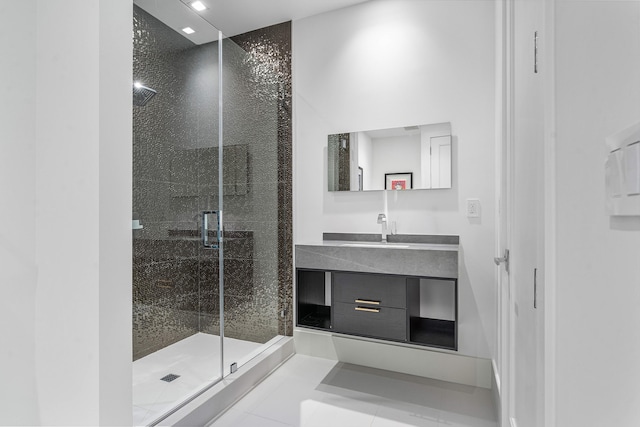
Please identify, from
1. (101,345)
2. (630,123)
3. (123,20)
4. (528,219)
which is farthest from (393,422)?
(123,20)

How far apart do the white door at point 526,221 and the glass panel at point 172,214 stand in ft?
5.18

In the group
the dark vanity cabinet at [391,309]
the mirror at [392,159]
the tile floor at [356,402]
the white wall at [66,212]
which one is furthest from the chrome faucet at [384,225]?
the white wall at [66,212]

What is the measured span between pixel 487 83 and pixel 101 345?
246 cm

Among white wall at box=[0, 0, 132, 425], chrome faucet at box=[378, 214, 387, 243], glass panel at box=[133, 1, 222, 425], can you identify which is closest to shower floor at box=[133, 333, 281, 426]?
glass panel at box=[133, 1, 222, 425]

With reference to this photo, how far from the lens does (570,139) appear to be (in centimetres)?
67

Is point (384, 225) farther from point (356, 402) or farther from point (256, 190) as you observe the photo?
point (356, 402)

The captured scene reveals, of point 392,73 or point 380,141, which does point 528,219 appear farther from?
point 392,73

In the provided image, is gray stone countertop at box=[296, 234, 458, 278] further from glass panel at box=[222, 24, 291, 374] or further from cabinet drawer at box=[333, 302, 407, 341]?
glass panel at box=[222, 24, 291, 374]

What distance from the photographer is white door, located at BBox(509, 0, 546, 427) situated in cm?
87

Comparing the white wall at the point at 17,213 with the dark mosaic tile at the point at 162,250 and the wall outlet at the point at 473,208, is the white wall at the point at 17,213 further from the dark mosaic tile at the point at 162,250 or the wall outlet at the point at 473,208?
the wall outlet at the point at 473,208

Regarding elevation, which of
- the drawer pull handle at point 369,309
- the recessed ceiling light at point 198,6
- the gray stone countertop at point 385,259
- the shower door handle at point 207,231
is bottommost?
the drawer pull handle at point 369,309

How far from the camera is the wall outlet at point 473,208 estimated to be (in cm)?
225

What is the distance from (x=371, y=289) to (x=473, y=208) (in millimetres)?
873

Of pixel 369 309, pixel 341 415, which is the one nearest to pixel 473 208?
pixel 369 309
